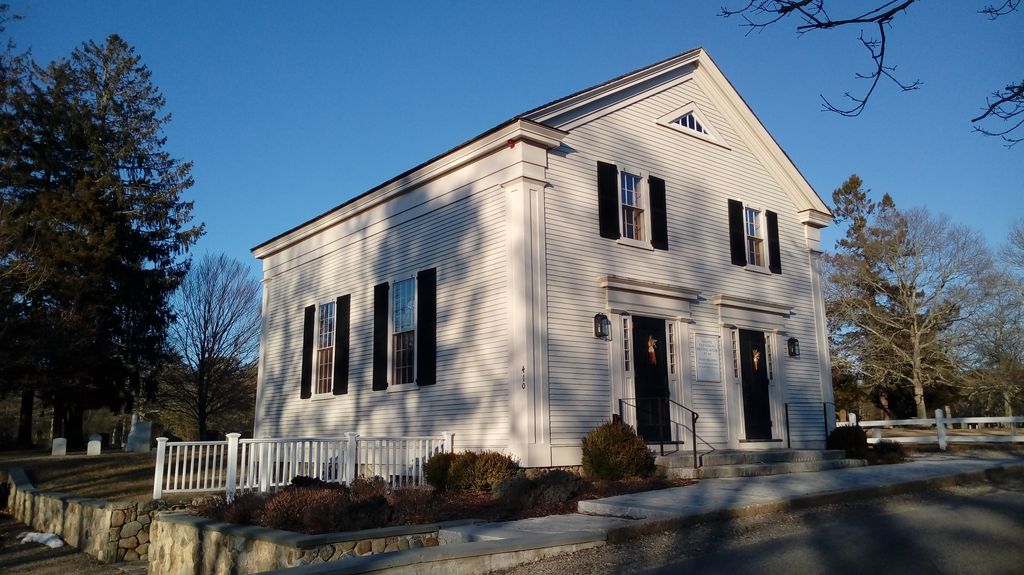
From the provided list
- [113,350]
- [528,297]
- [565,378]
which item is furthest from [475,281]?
[113,350]

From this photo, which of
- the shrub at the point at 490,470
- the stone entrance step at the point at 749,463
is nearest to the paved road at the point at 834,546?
the stone entrance step at the point at 749,463

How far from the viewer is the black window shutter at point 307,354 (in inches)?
687

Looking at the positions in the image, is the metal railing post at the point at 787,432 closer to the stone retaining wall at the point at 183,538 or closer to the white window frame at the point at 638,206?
the white window frame at the point at 638,206

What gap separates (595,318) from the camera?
41.8ft

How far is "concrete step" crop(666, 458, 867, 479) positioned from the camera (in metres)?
11.3

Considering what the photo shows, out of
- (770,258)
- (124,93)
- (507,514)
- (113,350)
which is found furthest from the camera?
(124,93)

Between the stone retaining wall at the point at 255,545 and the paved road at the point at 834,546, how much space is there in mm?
1674

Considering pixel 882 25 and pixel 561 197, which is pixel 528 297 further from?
pixel 882 25

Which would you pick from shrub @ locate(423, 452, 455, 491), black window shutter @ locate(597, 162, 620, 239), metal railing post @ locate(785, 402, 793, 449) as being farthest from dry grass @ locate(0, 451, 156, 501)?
metal railing post @ locate(785, 402, 793, 449)

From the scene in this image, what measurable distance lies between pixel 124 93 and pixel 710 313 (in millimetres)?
26570

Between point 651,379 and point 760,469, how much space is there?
240cm

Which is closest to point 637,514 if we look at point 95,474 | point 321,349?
point 321,349

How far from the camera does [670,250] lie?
14391mm

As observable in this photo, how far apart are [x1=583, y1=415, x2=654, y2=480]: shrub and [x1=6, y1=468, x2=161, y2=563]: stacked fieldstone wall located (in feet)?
22.8
